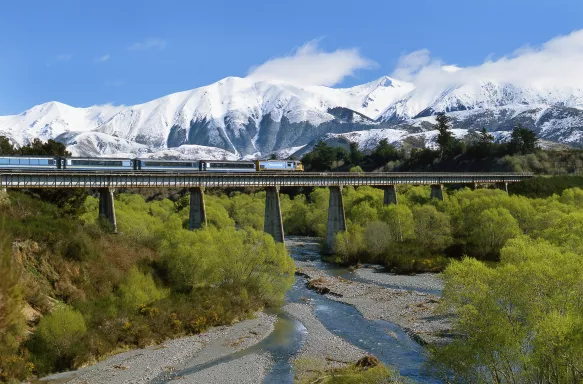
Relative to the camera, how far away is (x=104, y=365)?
3288 cm

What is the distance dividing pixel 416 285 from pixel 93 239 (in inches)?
1417

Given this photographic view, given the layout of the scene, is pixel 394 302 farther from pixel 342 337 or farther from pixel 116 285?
pixel 116 285

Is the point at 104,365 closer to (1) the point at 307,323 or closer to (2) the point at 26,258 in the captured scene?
(2) the point at 26,258

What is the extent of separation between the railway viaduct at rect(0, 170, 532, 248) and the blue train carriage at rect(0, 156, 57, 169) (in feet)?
3.75

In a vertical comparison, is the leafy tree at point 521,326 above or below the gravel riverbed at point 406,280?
above

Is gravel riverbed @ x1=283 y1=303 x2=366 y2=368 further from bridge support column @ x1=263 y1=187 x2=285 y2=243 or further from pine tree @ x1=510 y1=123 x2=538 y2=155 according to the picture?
pine tree @ x1=510 y1=123 x2=538 y2=155

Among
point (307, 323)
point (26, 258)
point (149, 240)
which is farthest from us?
point (149, 240)

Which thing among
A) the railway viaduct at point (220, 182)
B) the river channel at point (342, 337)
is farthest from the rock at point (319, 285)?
the railway viaduct at point (220, 182)

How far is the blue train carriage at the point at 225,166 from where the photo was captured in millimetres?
76438

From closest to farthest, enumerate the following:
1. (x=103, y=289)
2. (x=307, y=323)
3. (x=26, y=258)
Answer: (x=26, y=258), (x=103, y=289), (x=307, y=323)

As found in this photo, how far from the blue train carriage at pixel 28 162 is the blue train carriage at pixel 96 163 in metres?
1.20

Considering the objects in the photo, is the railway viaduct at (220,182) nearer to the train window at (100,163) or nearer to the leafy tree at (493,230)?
the train window at (100,163)

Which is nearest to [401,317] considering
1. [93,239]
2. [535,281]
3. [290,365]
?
[290,365]

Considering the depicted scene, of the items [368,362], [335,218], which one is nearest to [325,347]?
[368,362]
